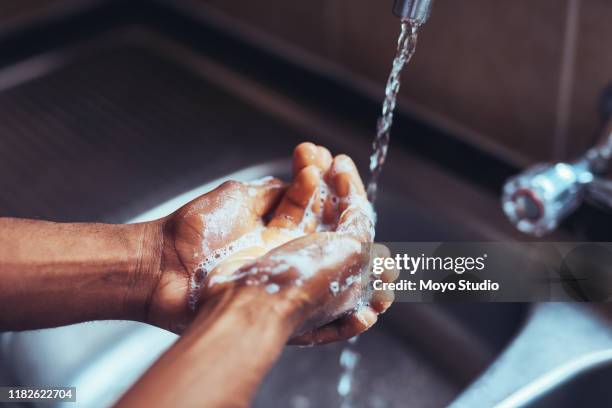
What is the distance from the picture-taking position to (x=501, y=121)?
0.83 metres

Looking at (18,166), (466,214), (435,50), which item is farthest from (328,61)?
(18,166)

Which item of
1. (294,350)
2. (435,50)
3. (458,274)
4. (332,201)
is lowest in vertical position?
(294,350)

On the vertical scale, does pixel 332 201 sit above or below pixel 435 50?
below

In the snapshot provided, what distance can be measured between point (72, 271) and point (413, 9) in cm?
36

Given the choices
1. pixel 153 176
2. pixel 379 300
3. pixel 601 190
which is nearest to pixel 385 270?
pixel 379 300

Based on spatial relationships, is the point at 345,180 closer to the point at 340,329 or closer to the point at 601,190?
the point at 340,329

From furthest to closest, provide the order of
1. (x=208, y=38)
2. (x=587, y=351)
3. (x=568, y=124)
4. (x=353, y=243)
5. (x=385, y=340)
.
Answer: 1. (x=208, y=38)
2. (x=385, y=340)
3. (x=568, y=124)
4. (x=587, y=351)
5. (x=353, y=243)

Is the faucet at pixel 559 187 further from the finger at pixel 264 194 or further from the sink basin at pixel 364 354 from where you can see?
the finger at pixel 264 194

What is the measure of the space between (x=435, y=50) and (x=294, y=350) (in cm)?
42

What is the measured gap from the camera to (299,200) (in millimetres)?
662

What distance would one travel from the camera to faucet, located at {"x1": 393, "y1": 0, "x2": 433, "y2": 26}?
1.61ft

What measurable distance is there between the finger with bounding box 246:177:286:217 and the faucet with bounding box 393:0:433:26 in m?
0.24

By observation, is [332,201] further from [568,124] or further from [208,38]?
[208,38]

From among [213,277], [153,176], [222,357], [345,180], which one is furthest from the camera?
[153,176]
